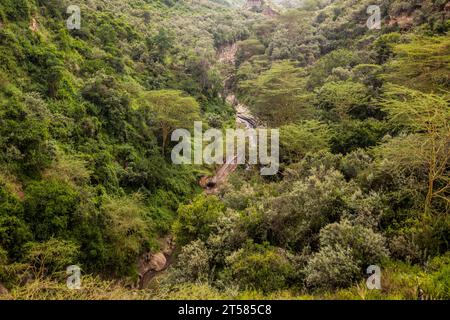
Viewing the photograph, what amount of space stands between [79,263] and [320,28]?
43.4 metres

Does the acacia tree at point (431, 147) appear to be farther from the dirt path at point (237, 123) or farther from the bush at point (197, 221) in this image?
the dirt path at point (237, 123)

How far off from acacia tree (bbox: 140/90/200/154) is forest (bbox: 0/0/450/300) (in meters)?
0.12

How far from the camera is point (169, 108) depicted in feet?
85.5

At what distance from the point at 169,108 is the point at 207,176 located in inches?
260

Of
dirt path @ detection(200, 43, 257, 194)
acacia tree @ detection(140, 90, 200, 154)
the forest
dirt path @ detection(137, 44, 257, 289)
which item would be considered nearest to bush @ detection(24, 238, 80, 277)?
the forest

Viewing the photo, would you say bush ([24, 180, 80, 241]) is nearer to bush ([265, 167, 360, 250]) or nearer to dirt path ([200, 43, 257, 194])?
bush ([265, 167, 360, 250])

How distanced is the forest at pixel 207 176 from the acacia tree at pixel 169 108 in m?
0.12

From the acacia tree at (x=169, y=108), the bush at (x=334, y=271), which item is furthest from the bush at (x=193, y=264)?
the acacia tree at (x=169, y=108)

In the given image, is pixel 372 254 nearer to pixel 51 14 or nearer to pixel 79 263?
pixel 79 263

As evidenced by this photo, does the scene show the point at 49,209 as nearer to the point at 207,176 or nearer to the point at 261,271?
the point at 261,271

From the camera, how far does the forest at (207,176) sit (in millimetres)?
9203

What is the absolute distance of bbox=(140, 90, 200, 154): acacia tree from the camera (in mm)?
25922

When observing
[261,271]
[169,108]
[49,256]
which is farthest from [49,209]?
[169,108]

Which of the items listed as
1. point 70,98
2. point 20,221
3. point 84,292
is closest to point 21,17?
point 70,98
